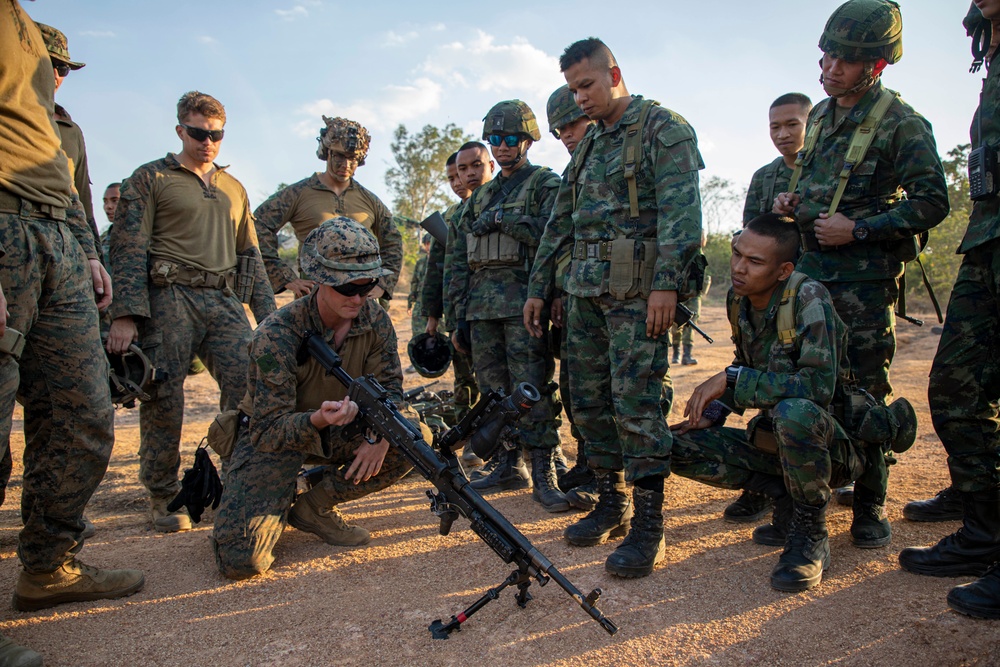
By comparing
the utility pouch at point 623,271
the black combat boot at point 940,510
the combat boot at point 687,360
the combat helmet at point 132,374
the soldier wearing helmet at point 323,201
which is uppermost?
the soldier wearing helmet at point 323,201

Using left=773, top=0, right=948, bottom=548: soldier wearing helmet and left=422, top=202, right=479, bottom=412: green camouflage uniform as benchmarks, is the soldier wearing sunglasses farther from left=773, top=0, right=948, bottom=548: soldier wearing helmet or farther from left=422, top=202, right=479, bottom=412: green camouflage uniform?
left=773, top=0, right=948, bottom=548: soldier wearing helmet

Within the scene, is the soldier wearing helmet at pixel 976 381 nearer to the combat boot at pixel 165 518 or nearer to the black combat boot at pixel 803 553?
the black combat boot at pixel 803 553

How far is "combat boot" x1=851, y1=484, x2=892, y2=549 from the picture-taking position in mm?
3354

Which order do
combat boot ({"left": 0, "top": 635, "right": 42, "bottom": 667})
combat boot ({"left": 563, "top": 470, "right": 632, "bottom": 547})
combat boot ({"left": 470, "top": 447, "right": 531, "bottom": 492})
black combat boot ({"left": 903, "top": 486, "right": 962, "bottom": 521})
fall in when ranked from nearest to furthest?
combat boot ({"left": 0, "top": 635, "right": 42, "bottom": 667}), combat boot ({"left": 563, "top": 470, "right": 632, "bottom": 547}), black combat boot ({"left": 903, "top": 486, "right": 962, "bottom": 521}), combat boot ({"left": 470, "top": 447, "right": 531, "bottom": 492})

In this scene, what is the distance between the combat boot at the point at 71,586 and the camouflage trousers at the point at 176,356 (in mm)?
1168

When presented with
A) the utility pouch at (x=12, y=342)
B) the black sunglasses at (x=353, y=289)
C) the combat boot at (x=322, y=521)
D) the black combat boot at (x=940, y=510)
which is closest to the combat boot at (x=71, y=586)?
the combat boot at (x=322, y=521)

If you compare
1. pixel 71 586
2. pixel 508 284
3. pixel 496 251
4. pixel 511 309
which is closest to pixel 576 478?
pixel 511 309

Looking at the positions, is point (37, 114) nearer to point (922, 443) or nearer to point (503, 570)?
point (503, 570)

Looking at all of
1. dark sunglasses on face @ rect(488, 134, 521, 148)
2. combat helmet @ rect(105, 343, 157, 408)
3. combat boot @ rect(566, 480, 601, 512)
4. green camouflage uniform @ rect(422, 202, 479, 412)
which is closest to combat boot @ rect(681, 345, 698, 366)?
green camouflage uniform @ rect(422, 202, 479, 412)

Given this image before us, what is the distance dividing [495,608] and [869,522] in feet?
6.34

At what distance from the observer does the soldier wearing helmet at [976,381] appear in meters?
2.99

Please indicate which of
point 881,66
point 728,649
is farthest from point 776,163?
point 728,649

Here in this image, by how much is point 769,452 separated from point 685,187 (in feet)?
4.55

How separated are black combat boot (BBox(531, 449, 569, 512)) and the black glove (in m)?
1.89
